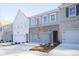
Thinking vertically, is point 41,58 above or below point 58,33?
below

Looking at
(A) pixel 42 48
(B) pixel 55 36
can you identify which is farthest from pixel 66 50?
Answer: (B) pixel 55 36

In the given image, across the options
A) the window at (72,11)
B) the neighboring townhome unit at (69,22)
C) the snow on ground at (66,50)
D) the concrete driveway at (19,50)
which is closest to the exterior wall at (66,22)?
the neighboring townhome unit at (69,22)

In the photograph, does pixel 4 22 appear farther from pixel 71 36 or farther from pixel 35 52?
pixel 71 36

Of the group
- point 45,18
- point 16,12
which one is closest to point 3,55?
point 16,12

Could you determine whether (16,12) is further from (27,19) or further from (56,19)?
(56,19)

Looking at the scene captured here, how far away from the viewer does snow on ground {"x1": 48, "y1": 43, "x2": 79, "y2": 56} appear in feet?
20.3

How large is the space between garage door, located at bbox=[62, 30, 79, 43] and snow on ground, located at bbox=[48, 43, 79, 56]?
152 mm

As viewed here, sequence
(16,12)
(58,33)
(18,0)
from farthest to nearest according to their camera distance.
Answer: (58,33)
(16,12)
(18,0)

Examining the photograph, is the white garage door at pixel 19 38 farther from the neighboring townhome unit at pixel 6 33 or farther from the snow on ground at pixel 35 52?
the snow on ground at pixel 35 52

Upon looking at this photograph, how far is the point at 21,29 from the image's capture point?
6879mm

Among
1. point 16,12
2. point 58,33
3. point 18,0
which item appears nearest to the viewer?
point 18,0

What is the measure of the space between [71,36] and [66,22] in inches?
19.5

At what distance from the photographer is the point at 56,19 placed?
7.17 m

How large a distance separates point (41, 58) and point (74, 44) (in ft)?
3.30
